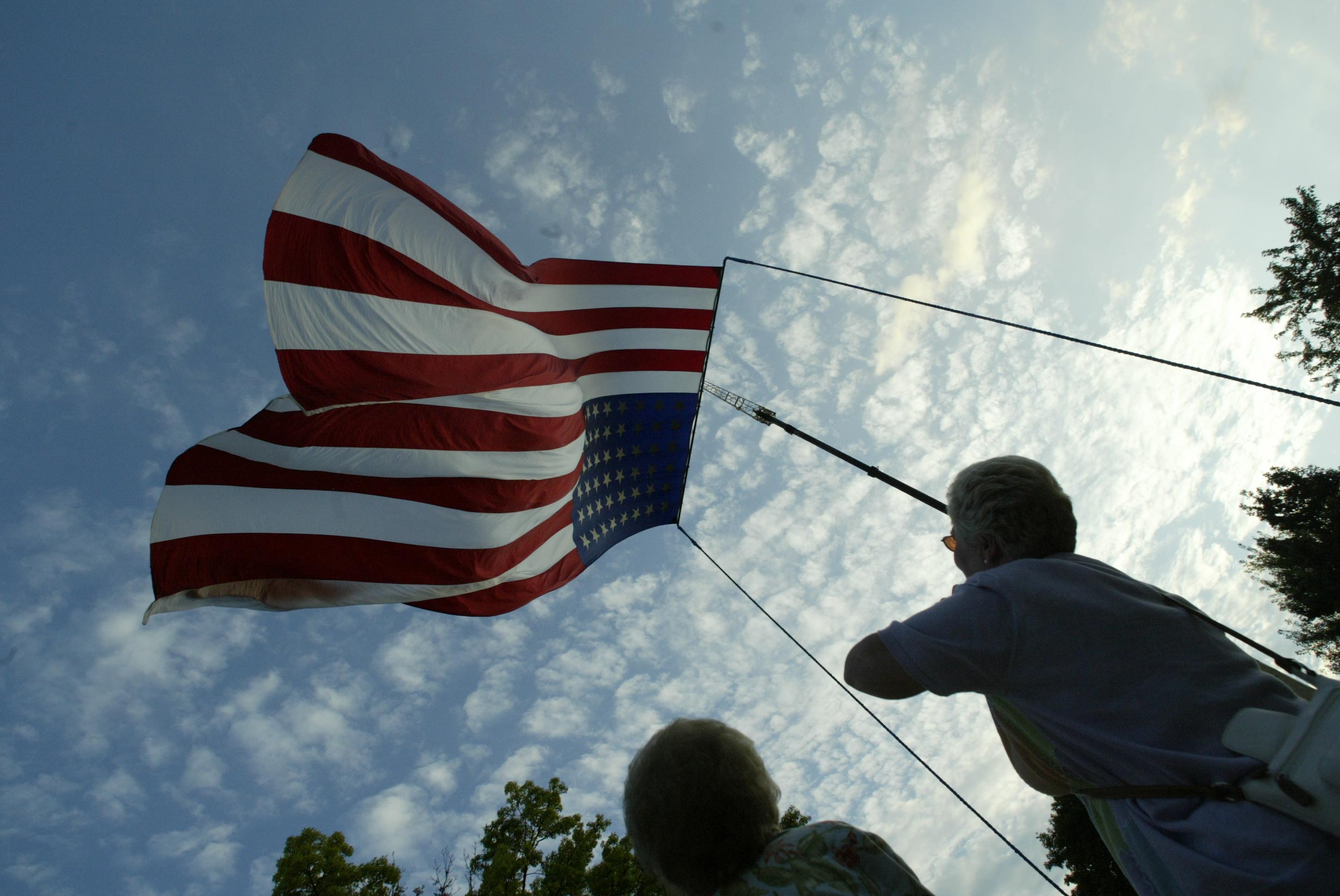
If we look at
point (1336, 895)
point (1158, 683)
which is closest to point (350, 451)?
point (1158, 683)

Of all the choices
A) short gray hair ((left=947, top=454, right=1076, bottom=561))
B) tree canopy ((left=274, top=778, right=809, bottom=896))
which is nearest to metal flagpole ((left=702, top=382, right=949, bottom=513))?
short gray hair ((left=947, top=454, right=1076, bottom=561))

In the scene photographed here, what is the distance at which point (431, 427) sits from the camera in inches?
199

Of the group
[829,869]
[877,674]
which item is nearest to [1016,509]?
[877,674]

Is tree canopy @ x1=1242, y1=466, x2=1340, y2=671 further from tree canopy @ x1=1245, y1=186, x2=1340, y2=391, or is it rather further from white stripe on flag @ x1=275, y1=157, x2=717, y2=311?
white stripe on flag @ x1=275, y1=157, x2=717, y2=311

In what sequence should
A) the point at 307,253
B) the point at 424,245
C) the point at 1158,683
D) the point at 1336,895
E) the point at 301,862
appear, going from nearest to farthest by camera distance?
the point at 1336,895
the point at 1158,683
the point at 307,253
the point at 424,245
the point at 301,862

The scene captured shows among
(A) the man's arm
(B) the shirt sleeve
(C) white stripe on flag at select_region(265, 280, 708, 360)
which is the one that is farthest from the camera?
(C) white stripe on flag at select_region(265, 280, 708, 360)

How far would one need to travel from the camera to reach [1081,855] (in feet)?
49.1

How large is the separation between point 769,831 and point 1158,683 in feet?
3.51

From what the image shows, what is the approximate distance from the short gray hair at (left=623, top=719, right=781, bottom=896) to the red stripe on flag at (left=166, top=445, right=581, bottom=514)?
12.0 feet

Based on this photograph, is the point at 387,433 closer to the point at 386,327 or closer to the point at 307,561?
the point at 386,327

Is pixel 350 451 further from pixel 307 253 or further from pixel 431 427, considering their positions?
pixel 307 253

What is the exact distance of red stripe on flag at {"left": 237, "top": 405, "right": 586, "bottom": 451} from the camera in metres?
4.79

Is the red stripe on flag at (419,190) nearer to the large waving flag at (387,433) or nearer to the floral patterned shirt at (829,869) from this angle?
the large waving flag at (387,433)

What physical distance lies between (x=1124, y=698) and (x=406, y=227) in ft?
17.8
